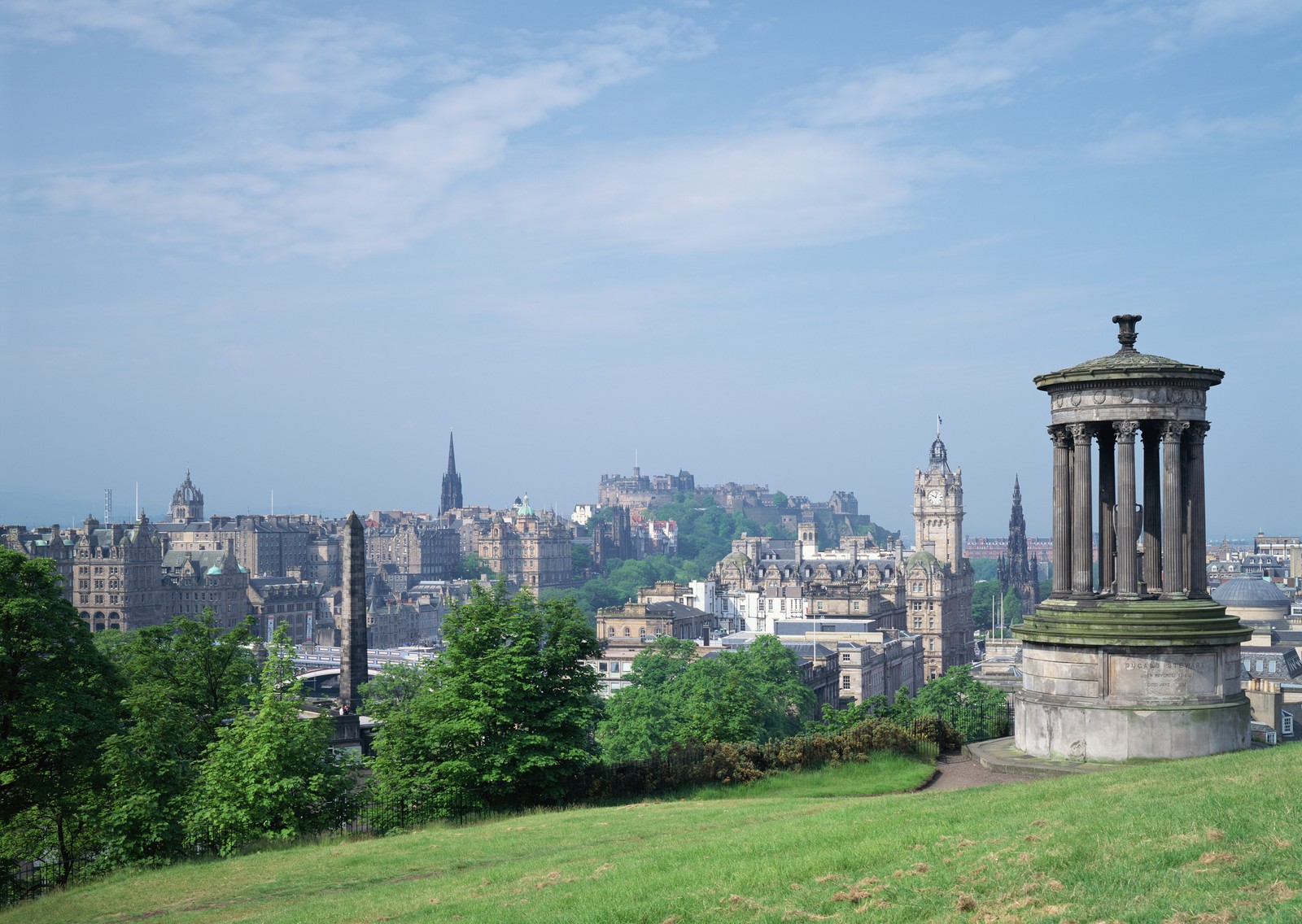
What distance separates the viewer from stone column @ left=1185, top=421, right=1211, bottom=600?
25.7m

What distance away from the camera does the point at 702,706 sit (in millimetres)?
39875

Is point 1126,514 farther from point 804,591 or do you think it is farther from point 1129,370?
point 804,591

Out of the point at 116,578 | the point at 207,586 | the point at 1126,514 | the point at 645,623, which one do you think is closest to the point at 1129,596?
the point at 1126,514

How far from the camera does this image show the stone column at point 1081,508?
2580 cm

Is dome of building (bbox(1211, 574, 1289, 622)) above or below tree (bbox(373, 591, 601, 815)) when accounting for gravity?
below

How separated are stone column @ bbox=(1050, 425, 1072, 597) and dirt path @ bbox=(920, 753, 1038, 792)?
400 centimetres

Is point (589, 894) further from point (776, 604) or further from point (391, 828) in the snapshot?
point (776, 604)

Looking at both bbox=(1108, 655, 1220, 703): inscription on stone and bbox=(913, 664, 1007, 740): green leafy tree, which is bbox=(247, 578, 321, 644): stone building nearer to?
bbox=(913, 664, 1007, 740): green leafy tree

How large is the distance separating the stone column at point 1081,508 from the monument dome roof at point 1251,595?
341 ft

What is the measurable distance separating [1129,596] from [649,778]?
1199cm

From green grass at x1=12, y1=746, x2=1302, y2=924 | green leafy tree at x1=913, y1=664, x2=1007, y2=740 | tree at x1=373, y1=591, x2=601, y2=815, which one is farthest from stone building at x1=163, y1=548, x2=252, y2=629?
green grass at x1=12, y1=746, x2=1302, y2=924

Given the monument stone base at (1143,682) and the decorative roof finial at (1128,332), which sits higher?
the decorative roof finial at (1128,332)

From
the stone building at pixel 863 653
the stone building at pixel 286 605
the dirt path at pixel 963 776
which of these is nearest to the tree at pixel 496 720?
the dirt path at pixel 963 776

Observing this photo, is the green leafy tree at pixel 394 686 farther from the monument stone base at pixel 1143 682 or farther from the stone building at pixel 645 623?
the stone building at pixel 645 623
